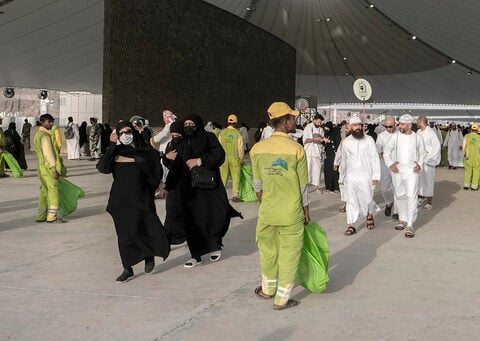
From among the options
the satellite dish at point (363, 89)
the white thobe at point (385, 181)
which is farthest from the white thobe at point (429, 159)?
the satellite dish at point (363, 89)

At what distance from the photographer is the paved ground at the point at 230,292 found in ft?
13.2

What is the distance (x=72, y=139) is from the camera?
22.9 metres

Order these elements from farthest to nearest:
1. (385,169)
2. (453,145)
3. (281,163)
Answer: (453,145), (385,169), (281,163)

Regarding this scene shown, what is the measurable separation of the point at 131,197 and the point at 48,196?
3514 mm

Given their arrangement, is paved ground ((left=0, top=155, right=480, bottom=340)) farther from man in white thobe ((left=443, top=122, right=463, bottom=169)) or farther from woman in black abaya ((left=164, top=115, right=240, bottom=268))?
man in white thobe ((left=443, top=122, right=463, bottom=169))

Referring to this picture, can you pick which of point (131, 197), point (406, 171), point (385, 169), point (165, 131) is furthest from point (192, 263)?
point (385, 169)

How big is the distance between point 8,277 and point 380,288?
128 inches

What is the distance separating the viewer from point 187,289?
511 cm

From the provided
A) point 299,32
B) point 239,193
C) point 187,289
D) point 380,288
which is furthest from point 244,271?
point 299,32

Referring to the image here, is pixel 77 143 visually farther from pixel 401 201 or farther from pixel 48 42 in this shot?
pixel 401 201

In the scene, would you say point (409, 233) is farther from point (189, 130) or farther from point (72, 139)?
point (72, 139)

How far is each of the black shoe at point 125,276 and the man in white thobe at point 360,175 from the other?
3.42m

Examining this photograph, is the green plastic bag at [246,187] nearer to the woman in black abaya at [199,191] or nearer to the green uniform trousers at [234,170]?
the green uniform trousers at [234,170]

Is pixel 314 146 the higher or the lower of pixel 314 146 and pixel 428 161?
the higher
